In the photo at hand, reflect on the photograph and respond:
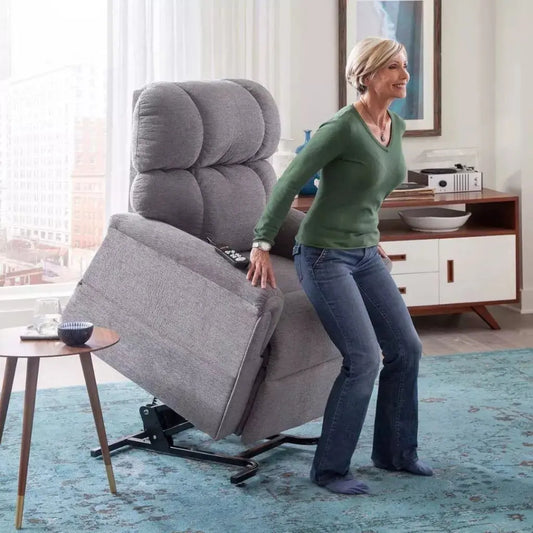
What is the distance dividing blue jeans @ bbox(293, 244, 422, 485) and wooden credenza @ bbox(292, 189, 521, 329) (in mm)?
1724

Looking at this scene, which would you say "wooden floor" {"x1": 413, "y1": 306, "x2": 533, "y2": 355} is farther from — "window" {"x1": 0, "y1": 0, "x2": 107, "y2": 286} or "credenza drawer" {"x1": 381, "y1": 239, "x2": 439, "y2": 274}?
"window" {"x1": 0, "y1": 0, "x2": 107, "y2": 286}

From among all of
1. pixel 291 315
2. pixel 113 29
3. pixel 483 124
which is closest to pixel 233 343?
pixel 291 315

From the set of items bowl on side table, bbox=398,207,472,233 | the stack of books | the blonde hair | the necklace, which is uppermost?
the blonde hair

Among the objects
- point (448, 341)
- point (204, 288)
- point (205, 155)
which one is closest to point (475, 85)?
point (448, 341)

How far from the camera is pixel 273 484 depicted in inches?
118

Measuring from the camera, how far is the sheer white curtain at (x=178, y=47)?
4.69 meters

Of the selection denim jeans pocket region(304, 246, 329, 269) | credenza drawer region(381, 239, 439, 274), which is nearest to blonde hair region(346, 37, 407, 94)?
denim jeans pocket region(304, 246, 329, 269)

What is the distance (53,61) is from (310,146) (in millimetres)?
2427

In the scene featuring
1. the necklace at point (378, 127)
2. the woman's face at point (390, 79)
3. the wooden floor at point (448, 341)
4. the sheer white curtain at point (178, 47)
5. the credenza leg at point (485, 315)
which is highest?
the sheer white curtain at point (178, 47)

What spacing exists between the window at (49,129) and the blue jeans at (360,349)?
2303mm

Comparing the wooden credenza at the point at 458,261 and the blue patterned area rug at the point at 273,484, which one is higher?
the wooden credenza at the point at 458,261

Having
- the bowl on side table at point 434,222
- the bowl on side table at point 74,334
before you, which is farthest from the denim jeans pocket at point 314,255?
the bowl on side table at point 434,222

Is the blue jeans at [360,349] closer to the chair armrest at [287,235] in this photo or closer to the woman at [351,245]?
the woman at [351,245]

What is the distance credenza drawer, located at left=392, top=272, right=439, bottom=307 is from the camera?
4.77 m
